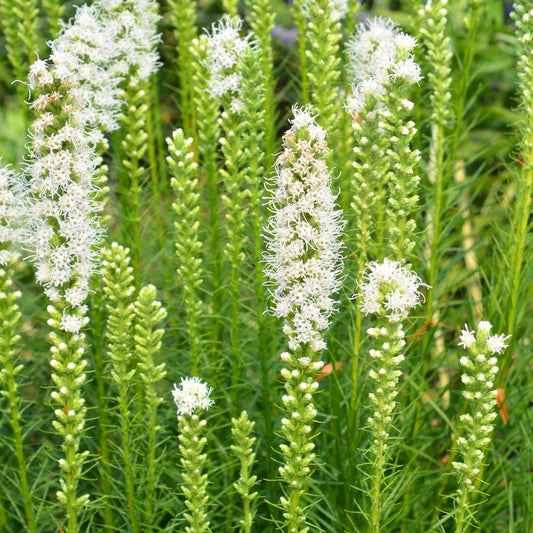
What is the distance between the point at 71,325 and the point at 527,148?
6.01ft

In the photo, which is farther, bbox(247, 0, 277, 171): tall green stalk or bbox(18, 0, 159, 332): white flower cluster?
bbox(247, 0, 277, 171): tall green stalk

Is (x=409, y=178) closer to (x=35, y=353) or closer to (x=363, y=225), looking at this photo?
(x=363, y=225)

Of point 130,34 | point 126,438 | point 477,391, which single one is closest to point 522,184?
point 477,391

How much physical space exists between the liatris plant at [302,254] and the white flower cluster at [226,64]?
2.33 feet

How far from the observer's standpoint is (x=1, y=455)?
11.6ft

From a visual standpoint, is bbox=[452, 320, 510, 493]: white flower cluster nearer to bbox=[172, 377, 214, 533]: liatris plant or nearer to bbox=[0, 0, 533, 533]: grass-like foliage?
bbox=[0, 0, 533, 533]: grass-like foliage

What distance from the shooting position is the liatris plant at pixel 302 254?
216 centimetres

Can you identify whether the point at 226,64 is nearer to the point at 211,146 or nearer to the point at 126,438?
the point at 211,146

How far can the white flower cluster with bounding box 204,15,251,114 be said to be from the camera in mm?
2908

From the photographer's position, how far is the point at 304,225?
7.07 ft

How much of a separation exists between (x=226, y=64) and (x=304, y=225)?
1.04 m

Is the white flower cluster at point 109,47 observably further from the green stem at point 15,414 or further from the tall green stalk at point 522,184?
the tall green stalk at point 522,184

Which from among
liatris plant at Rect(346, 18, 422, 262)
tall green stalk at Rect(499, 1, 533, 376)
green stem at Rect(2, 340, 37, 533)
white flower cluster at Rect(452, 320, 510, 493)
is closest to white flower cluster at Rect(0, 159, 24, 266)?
green stem at Rect(2, 340, 37, 533)

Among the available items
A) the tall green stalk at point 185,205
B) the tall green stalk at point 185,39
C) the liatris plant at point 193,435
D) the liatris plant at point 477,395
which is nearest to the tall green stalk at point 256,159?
the tall green stalk at point 185,205
